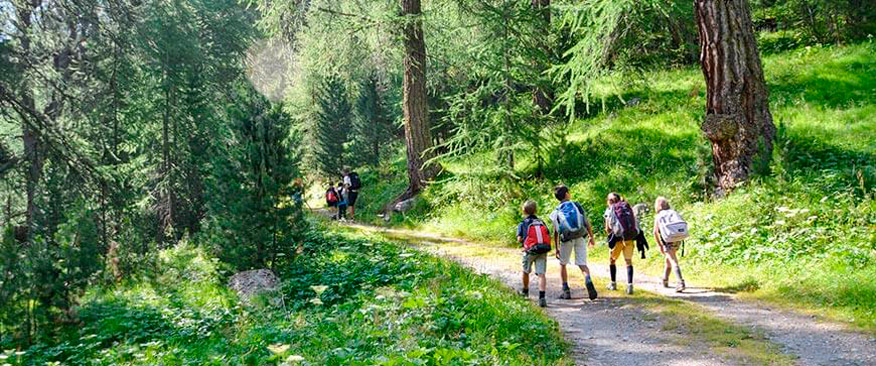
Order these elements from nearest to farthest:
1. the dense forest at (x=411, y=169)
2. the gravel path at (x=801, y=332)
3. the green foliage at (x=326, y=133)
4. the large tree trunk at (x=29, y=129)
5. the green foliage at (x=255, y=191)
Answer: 1. the gravel path at (x=801, y=332)
2. the dense forest at (x=411, y=169)
3. the green foliage at (x=255, y=191)
4. the large tree trunk at (x=29, y=129)
5. the green foliage at (x=326, y=133)

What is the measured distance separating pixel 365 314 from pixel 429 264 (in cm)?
282

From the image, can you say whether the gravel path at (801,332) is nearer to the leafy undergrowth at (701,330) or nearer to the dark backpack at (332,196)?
the leafy undergrowth at (701,330)

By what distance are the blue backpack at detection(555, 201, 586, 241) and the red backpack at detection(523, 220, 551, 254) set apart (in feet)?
1.02

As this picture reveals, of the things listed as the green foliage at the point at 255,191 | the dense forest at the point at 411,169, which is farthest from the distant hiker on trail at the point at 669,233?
the green foliage at the point at 255,191

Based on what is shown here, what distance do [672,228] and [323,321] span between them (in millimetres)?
4996

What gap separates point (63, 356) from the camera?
8.48m

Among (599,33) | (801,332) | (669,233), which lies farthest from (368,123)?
(801,332)

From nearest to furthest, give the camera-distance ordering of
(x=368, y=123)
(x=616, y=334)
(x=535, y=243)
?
(x=616, y=334) < (x=535, y=243) < (x=368, y=123)

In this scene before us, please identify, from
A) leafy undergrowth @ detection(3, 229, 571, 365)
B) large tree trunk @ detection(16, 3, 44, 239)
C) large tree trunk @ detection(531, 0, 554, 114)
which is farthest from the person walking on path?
large tree trunk @ detection(16, 3, 44, 239)

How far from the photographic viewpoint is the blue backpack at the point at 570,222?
8.96 metres

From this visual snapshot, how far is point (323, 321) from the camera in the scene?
24.2 feet

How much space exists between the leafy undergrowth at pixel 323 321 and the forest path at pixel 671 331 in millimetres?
574

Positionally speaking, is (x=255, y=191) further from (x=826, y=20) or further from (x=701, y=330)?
(x=826, y=20)

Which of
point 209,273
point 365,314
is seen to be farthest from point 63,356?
point 365,314
